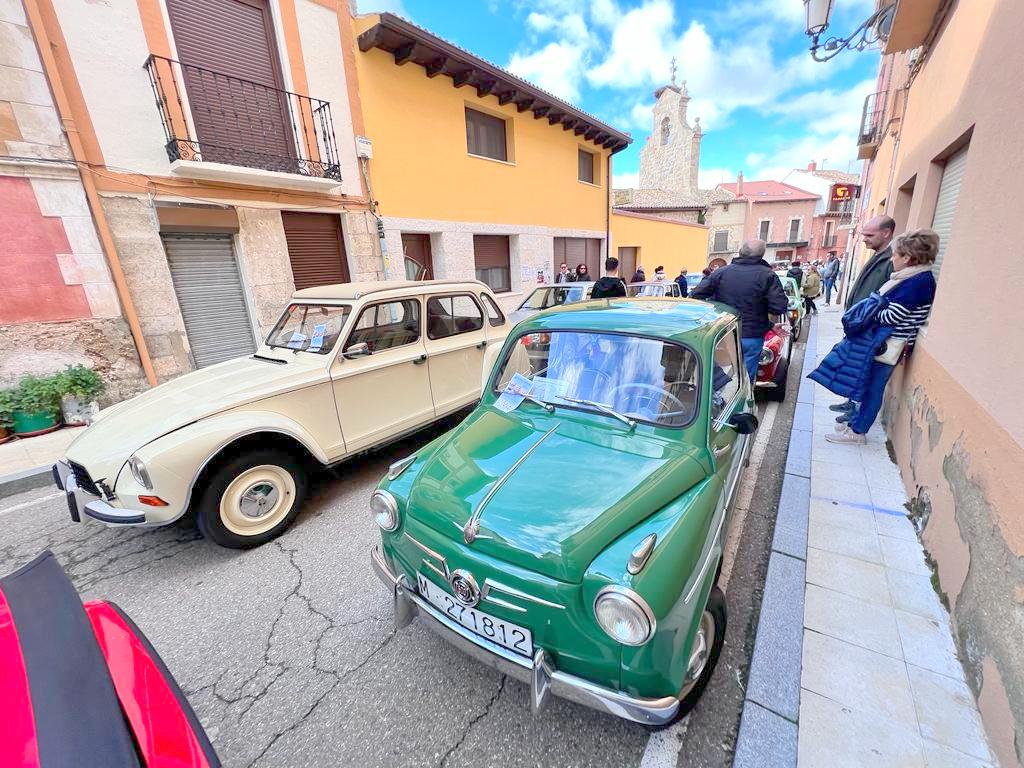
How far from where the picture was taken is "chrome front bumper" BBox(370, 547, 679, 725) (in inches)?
58.2

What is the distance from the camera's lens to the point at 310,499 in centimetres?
382

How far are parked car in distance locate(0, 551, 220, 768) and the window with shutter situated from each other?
10391mm

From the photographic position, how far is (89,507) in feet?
8.98

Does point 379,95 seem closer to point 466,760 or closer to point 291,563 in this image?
point 291,563

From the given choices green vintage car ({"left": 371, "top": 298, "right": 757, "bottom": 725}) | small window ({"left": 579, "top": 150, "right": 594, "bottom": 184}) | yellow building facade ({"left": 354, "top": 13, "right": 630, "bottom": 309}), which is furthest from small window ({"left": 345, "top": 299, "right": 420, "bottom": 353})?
small window ({"left": 579, "top": 150, "right": 594, "bottom": 184})

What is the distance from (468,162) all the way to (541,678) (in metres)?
11.1

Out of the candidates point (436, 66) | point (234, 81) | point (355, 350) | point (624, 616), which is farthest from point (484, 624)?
point (436, 66)

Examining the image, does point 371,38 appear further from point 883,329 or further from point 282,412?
point 883,329

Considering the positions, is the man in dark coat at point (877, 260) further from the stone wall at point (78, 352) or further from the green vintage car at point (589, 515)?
the stone wall at point (78, 352)

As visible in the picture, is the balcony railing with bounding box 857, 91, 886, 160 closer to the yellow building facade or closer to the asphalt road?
the yellow building facade

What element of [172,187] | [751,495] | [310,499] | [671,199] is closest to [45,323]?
[172,187]

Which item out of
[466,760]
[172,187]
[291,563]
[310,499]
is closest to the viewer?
[466,760]

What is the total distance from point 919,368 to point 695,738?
3476 millimetres

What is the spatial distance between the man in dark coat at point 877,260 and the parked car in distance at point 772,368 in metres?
1.03
